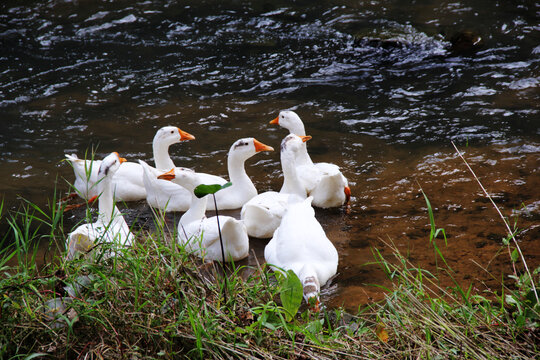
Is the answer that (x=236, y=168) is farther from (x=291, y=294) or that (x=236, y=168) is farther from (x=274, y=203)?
(x=291, y=294)

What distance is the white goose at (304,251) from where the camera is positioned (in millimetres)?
4156

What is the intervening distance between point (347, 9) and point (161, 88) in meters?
4.44

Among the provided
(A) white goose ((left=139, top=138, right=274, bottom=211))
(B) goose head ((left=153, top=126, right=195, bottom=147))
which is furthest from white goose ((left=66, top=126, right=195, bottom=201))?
(A) white goose ((left=139, top=138, right=274, bottom=211))

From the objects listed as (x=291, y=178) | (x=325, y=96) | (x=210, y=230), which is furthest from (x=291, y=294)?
(x=325, y=96)

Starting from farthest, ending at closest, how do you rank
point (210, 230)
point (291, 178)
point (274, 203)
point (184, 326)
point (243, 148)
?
point (243, 148) < point (291, 178) < point (274, 203) < point (210, 230) < point (184, 326)

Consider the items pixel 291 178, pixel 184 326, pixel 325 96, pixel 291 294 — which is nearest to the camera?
pixel 184 326

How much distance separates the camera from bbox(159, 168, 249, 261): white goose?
4.43 meters

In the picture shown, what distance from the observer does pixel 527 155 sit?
6164 mm

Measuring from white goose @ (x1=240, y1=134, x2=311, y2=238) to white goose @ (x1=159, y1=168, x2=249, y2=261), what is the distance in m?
0.35

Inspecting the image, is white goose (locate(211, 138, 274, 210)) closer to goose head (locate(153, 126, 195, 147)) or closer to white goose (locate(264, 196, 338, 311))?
goose head (locate(153, 126, 195, 147))

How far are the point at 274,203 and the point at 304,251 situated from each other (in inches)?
36.1

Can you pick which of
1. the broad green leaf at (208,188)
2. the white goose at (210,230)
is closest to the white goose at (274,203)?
the white goose at (210,230)

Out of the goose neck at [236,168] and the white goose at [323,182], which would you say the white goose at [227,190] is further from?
the white goose at [323,182]

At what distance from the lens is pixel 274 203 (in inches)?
199
